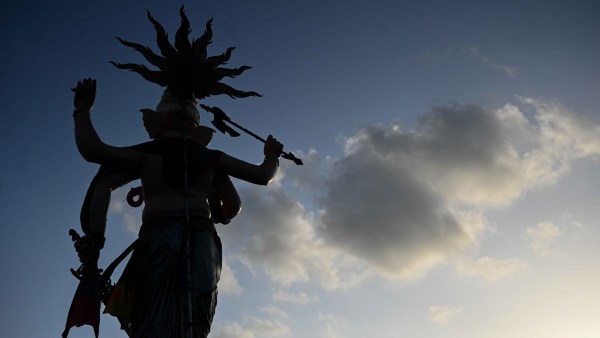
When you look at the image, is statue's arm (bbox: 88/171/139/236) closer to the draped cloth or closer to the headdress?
the draped cloth

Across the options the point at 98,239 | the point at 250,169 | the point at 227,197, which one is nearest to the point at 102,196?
the point at 98,239

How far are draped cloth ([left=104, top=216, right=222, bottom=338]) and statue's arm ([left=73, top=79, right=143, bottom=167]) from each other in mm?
745

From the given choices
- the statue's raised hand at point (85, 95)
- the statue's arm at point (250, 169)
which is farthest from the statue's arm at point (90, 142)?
the statue's arm at point (250, 169)

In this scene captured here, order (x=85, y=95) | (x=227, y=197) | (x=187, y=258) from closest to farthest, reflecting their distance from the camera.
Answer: (x=187, y=258) < (x=85, y=95) < (x=227, y=197)

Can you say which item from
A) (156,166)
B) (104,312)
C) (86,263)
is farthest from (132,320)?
(156,166)

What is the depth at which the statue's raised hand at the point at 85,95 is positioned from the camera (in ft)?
22.2

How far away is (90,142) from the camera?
6.47 m

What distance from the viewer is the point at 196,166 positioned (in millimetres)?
6762

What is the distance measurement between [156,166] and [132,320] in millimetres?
1586

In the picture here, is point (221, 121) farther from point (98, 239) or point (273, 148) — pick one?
point (98, 239)

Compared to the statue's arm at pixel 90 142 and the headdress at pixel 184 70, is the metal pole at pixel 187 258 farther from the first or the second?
the headdress at pixel 184 70

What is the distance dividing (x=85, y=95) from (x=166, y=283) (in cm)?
225

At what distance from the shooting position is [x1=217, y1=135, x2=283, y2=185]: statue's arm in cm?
704

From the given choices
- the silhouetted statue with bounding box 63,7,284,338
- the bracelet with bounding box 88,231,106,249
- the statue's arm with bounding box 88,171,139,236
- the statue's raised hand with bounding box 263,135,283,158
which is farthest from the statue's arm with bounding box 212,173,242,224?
the bracelet with bounding box 88,231,106,249
